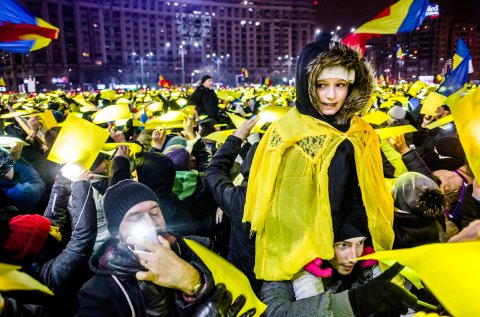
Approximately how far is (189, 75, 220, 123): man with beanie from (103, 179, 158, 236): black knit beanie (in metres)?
6.15

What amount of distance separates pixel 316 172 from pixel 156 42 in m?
119

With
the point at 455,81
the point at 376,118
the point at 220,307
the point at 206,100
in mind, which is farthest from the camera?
the point at 206,100

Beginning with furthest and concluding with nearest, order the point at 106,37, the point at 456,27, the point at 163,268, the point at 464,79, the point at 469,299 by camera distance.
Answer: the point at 456,27
the point at 106,37
the point at 464,79
the point at 163,268
the point at 469,299

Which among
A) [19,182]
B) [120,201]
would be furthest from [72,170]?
[19,182]

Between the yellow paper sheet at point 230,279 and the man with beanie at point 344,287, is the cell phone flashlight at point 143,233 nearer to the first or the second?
the yellow paper sheet at point 230,279

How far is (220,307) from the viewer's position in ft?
5.27

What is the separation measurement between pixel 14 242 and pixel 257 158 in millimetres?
1459

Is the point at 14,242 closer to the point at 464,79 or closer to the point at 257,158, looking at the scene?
A: the point at 257,158

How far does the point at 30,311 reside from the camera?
60.7 inches

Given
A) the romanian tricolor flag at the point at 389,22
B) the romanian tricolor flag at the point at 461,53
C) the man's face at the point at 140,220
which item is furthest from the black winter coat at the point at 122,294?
the romanian tricolor flag at the point at 461,53

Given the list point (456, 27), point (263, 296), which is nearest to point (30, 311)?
point (263, 296)

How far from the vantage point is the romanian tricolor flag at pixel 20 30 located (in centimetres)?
417

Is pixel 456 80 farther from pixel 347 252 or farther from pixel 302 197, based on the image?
pixel 302 197

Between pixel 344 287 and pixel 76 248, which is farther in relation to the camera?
pixel 76 248
